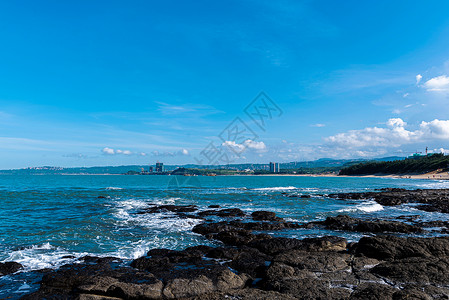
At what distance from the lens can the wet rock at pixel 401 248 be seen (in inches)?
451

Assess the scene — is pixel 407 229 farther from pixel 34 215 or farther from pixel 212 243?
pixel 34 215

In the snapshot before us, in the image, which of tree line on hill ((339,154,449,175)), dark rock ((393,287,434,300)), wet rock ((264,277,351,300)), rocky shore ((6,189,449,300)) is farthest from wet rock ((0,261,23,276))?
tree line on hill ((339,154,449,175))

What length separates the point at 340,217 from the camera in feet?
71.1

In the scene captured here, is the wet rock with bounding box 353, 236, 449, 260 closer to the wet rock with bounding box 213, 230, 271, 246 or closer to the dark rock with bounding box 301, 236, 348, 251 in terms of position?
the dark rock with bounding box 301, 236, 348, 251

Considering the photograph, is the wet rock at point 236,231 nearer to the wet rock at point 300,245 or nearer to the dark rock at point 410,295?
the wet rock at point 300,245

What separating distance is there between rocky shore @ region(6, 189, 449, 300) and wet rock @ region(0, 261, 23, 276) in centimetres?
3

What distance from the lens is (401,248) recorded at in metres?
11.7

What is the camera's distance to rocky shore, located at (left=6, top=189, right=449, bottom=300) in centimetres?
807

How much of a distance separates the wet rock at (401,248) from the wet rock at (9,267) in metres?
14.5

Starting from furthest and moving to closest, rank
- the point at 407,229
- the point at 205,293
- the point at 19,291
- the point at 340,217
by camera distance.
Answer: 1. the point at 340,217
2. the point at 407,229
3. the point at 19,291
4. the point at 205,293

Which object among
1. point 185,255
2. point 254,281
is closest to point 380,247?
point 254,281

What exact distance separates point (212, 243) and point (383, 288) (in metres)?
9.98

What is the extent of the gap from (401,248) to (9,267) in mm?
16374

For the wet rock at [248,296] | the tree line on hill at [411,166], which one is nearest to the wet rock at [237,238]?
the wet rock at [248,296]
